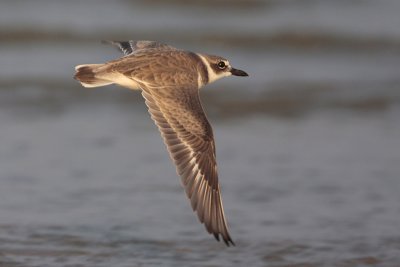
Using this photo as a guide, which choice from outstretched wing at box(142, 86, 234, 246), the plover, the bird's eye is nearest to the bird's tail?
the plover

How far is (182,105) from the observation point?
6.02 m

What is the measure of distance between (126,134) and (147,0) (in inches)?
180

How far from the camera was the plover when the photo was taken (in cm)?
582

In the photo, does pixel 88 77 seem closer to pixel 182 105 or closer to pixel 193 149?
pixel 182 105

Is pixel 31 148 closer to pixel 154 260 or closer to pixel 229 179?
pixel 229 179

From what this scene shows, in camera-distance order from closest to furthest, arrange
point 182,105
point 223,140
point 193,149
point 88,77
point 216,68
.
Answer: point 193,149 < point 182,105 < point 88,77 < point 216,68 < point 223,140

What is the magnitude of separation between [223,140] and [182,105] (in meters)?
2.23

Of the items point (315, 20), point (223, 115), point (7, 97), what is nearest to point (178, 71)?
point (223, 115)

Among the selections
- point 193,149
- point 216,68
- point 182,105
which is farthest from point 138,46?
point 193,149

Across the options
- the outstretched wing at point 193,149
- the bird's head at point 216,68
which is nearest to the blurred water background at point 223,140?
the outstretched wing at point 193,149

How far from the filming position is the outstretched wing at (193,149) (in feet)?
19.1

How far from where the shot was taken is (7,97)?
9.22 meters

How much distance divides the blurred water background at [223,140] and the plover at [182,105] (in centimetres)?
41

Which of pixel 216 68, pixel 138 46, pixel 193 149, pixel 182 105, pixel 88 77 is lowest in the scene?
pixel 193 149
